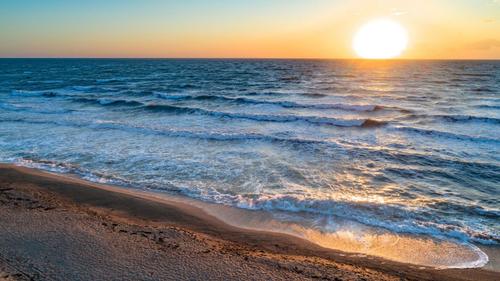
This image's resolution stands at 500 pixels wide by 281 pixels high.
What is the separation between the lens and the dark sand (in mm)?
5102

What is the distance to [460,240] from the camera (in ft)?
22.6

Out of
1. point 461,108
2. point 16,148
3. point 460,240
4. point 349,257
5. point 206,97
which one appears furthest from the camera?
point 206,97

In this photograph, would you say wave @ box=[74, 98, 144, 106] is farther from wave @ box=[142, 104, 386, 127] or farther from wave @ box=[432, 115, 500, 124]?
wave @ box=[432, 115, 500, 124]

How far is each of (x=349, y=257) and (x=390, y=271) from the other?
73cm

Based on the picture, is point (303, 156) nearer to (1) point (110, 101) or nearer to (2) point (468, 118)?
(2) point (468, 118)

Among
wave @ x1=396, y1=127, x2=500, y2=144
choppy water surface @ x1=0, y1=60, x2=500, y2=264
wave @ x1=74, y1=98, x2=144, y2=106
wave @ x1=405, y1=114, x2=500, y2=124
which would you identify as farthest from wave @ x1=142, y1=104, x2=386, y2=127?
wave @ x1=74, y1=98, x2=144, y2=106

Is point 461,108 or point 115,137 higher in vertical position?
point 461,108

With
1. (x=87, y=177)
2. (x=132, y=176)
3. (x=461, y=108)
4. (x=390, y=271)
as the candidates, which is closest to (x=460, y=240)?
(x=390, y=271)

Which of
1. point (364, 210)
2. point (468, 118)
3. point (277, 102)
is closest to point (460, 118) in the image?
point (468, 118)

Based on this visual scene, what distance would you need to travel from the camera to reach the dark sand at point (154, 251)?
510 cm

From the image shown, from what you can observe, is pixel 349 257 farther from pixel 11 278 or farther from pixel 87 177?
pixel 87 177

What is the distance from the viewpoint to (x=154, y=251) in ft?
18.6

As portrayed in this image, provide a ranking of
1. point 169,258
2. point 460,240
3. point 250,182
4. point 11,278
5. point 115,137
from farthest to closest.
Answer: point 115,137
point 250,182
point 460,240
point 169,258
point 11,278

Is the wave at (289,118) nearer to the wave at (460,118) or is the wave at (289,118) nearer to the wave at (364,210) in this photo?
the wave at (460,118)
